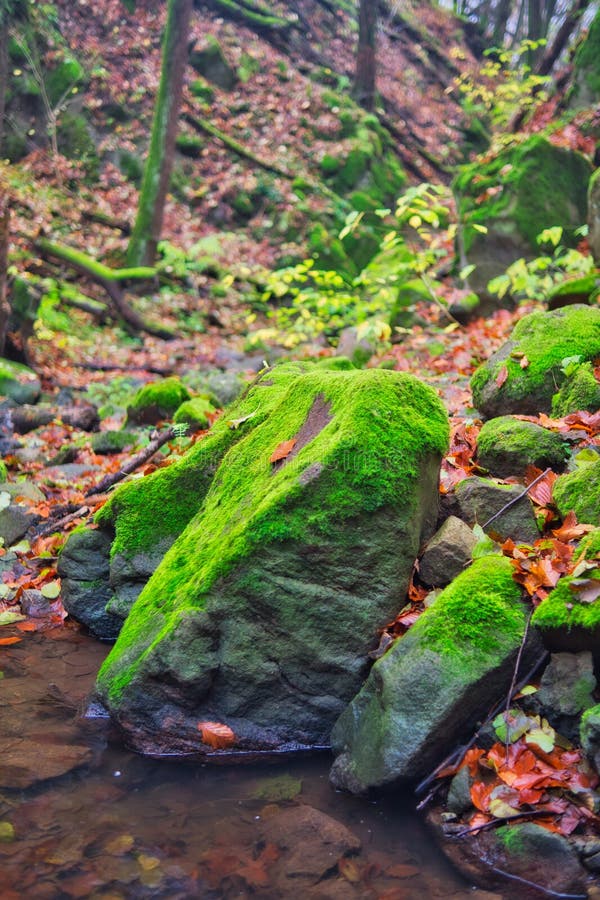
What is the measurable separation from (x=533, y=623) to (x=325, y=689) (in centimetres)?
112

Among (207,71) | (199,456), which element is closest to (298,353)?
(199,456)

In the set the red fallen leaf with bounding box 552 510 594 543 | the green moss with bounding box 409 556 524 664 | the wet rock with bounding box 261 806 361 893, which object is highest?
the red fallen leaf with bounding box 552 510 594 543

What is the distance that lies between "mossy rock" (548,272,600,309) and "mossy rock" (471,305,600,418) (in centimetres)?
161

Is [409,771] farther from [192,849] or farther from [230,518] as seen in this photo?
[230,518]

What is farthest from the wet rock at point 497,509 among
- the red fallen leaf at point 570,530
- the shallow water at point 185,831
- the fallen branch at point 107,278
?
the fallen branch at point 107,278

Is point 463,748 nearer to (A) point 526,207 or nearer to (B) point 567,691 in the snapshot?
(B) point 567,691

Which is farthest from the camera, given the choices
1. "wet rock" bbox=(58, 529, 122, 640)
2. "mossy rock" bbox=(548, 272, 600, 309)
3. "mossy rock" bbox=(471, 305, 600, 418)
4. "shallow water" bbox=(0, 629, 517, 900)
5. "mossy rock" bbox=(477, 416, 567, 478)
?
"mossy rock" bbox=(548, 272, 600, 309)

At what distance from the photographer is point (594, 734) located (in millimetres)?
2725

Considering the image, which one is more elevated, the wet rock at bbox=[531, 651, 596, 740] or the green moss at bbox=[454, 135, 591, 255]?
the green moss at bbox=[454, 135, 591, 255]

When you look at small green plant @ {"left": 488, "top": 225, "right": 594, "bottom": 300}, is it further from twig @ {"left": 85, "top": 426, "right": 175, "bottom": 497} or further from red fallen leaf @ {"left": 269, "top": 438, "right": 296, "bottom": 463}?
red fallen leaf @ {"left": 269, "top": 438, "right": 296, "bottom": 463}

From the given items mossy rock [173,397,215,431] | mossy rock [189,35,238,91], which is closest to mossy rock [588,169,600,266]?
mossy rock [173,397,215,431]

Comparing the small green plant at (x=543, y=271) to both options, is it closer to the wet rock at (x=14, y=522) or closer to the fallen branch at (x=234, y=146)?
the wet rock at (x=14, y=522)

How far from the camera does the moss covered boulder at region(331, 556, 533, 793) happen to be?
304 centimetres

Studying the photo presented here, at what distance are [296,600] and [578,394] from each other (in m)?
2.48
